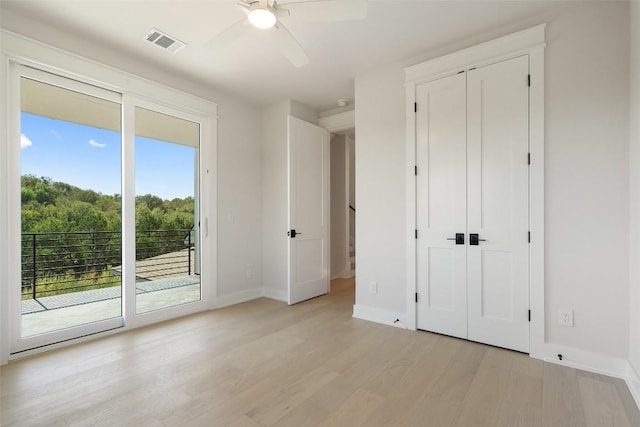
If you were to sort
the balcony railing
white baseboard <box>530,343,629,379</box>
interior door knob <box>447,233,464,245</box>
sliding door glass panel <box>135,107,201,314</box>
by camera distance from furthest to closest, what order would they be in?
sliding door glass panel <box>135,107,201,314</box> → the balcony railing → interior door knob <box>447,233,464,245</box> → white baseboard <box>530,343,629,379</box>

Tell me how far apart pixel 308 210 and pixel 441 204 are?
1843mm

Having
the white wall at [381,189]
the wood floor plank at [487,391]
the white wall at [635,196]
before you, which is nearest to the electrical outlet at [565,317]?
the white wall at [635,196]

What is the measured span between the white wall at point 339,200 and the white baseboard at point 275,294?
157cm

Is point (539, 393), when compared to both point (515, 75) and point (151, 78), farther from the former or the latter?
point (151, 78)

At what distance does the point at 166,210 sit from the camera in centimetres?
363

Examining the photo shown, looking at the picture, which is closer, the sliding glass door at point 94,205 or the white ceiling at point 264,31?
the white ceiling at point 264,31

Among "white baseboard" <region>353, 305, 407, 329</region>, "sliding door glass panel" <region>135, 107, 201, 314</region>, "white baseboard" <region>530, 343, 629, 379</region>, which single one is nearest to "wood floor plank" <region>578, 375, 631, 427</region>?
"white baseboard" <region>530, 343, 629, 379</region>

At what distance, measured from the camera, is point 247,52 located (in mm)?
2947

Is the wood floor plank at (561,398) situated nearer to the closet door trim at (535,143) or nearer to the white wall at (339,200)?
the closet door trim at (535,143)

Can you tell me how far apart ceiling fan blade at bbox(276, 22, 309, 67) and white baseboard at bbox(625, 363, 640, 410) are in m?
3.12

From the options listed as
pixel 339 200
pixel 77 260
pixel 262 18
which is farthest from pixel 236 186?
pixel 262 18

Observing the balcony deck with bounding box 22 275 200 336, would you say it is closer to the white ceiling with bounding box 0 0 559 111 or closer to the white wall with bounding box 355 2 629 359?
the white ceiling with bounding box 0 0 559 111

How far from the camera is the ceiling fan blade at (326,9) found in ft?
5.59

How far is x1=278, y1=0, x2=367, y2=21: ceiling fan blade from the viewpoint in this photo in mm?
1703
